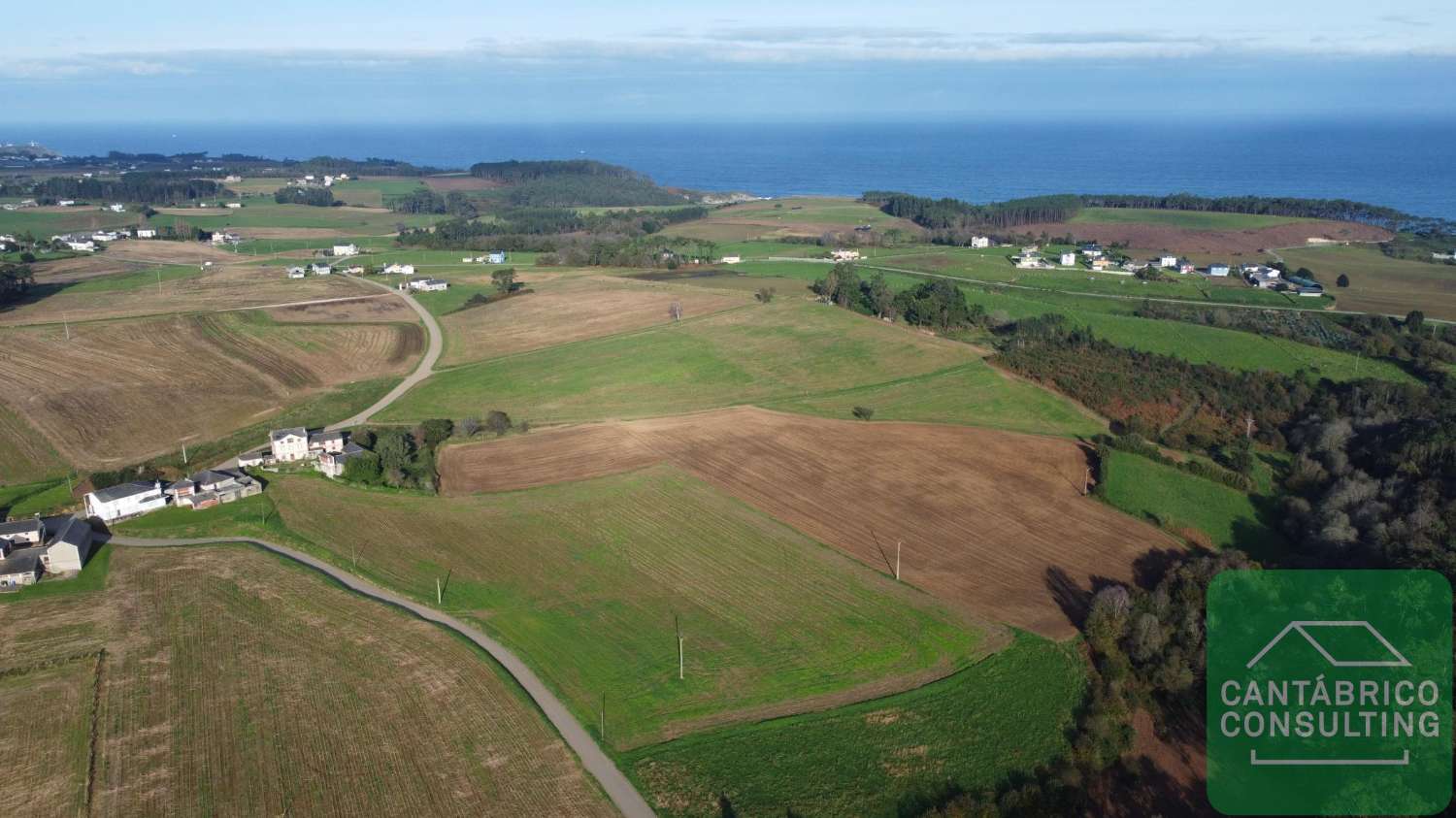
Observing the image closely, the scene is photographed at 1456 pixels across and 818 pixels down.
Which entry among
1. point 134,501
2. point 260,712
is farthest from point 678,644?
point 134,501

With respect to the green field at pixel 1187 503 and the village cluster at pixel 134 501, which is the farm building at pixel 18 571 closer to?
the village cluster at pixel 134 501

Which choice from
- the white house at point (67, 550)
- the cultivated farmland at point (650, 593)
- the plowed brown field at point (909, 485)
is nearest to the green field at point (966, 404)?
the plowed brown field at point (909, 485)

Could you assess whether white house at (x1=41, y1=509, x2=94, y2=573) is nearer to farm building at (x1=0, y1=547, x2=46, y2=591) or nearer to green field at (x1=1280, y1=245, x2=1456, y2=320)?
farm building at (x1=0, y1=547, x2=46, y2=591)

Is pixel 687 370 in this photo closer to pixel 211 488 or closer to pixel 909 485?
pixel 909 485

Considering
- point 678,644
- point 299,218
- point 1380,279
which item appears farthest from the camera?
point 299,218

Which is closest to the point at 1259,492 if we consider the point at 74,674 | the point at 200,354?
the point at 74,674

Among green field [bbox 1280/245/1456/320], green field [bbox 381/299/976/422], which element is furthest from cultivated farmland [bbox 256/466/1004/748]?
green field [bbox 1280/245/1456/320]

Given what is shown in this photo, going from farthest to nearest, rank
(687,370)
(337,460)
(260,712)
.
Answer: (687,370), (337,460), (260,712)

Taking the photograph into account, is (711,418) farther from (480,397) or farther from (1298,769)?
(1298,769)
